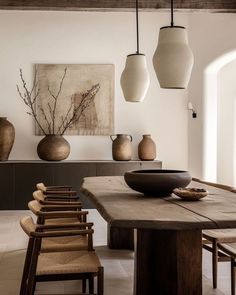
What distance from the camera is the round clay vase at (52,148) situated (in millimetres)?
7746

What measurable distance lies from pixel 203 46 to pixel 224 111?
204 centimetres

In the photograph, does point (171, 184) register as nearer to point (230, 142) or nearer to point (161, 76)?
point (161, 76)

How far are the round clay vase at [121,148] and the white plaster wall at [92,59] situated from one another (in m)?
0.35

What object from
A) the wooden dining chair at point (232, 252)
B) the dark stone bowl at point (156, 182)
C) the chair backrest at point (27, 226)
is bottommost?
the wooden dining chair at point (232, 252)

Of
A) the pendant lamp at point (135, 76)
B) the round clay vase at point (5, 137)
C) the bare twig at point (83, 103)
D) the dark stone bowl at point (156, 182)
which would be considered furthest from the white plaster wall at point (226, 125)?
the dark stone bowl at point (156, 182)

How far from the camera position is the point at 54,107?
8.25 m

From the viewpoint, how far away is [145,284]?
3.07 m

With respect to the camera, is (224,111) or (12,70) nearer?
(12,70)

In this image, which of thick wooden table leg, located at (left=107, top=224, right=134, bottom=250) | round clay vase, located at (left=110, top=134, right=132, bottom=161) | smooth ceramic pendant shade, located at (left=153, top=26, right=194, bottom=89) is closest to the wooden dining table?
smooth ceramic pendant shade, located at (left=153, top=26, right=194, bottom=89)

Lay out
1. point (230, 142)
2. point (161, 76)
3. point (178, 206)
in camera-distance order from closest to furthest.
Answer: point (178, 206)
point (161, 76)
point (230, 142)

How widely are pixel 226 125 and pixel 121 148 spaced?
2.79 metres

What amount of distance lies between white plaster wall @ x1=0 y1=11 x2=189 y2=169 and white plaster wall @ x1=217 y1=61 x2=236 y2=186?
159 centimetres

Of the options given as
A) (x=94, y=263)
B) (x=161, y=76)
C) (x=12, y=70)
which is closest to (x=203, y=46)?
(x=12, y=70)

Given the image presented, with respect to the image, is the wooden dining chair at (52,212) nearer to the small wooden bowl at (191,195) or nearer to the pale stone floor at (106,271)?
the pale stone floor at (106,271)
